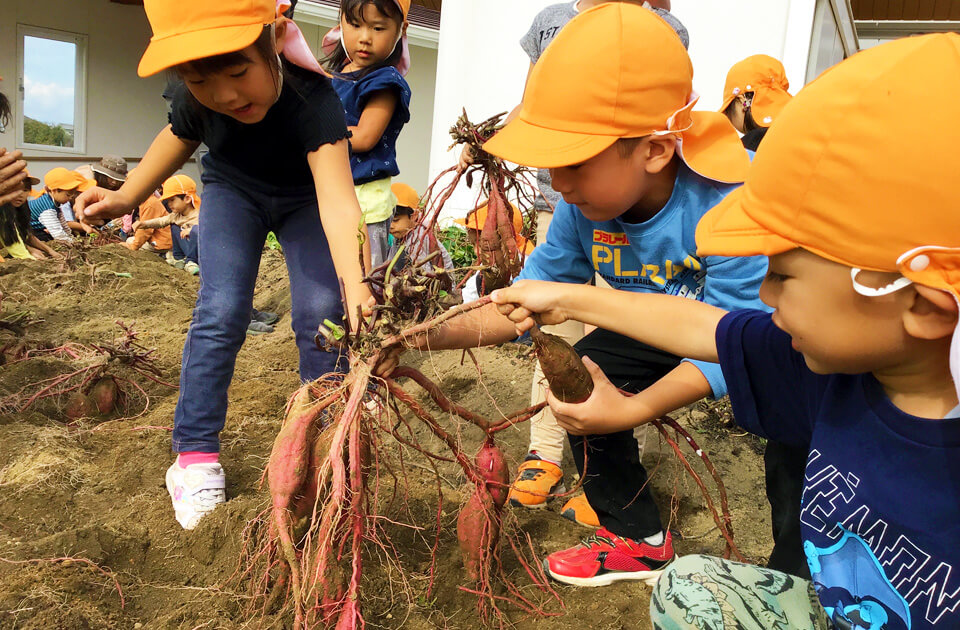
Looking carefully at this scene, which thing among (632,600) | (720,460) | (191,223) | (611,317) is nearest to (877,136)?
(611,317)

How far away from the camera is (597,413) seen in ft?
5.19

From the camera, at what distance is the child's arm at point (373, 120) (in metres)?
2.99

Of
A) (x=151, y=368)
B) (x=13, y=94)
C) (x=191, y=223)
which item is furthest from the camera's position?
(x=13, y=94)

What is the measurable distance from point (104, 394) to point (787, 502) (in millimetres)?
2453

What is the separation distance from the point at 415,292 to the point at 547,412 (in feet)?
3.27

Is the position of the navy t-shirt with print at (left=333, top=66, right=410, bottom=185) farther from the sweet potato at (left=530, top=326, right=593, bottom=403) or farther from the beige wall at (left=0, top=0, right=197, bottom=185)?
the beige wall at (left=0, top=0, right=197, bottom=185)

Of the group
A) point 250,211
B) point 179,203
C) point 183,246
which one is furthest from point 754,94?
point 183,246

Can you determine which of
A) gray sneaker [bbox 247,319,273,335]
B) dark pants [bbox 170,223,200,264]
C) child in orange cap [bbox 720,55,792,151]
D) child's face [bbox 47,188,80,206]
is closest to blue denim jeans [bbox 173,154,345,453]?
child in orange cap [bbox 720,55,792,151]

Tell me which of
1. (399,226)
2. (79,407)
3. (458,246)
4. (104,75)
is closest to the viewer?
(79,407)

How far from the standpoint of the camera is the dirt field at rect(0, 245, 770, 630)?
168 cm

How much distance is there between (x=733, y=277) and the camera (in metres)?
1.62

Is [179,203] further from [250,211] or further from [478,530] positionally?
[478,530]

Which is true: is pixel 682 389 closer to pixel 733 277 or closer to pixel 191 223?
pixel 733 277

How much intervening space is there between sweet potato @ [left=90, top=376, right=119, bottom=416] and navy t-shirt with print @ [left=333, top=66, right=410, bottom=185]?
127 centimetres
